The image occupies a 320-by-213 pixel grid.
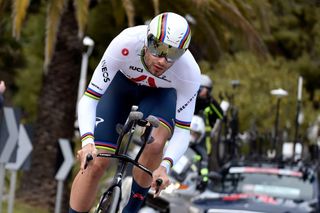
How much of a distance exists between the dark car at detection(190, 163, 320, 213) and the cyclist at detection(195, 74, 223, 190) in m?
0.26

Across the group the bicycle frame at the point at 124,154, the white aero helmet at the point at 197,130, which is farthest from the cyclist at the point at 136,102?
the white aero helmet at the point at 197,130

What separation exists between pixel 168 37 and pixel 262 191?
20.0ft

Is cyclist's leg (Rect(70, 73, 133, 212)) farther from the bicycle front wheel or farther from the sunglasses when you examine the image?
the sunglasses

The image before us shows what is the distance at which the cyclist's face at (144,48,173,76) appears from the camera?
678 cm

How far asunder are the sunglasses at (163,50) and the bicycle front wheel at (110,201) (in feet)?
3.09

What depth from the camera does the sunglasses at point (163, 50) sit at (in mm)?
6703

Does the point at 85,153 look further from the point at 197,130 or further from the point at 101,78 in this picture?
the point at 197,130

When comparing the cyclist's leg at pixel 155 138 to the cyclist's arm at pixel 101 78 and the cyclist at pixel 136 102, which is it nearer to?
the cyclist at pixel 136 102

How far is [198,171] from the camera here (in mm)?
13297

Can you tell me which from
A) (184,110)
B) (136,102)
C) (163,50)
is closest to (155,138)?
(184,110)

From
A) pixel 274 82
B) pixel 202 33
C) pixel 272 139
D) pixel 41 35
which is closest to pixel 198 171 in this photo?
pixel 202 33

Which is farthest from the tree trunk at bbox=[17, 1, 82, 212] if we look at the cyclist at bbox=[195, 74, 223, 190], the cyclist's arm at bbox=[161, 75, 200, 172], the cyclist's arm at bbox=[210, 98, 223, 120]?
the cyclist's arm at bbox=[161, 75, 200, 172]

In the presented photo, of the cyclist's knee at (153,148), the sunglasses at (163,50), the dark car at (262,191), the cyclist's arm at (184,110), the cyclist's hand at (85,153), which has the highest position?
the sunglasses at (163,50)

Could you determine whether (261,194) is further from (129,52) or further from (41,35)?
(41,35)
